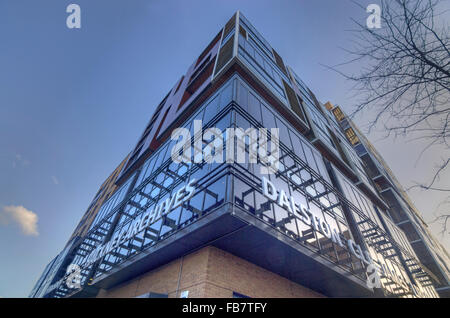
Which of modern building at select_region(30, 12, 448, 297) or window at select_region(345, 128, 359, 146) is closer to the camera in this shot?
modern building at select_region(30, 12, 448, 297)

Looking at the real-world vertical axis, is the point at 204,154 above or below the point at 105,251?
above

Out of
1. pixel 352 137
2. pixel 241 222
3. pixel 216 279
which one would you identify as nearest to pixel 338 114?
pixel 352 137

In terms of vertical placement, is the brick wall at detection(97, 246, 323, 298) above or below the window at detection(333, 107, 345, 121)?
below

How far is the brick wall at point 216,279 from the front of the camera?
6895mm

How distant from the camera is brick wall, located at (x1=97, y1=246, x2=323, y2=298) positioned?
271 inches

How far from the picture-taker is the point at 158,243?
864 centimetres

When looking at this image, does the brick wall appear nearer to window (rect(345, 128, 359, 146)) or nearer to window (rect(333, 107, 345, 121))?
window (rect(345, 128, 359, 146))

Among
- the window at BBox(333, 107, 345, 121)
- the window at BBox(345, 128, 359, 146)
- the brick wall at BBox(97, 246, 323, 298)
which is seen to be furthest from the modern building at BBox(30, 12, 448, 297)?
the window at BBox(333, 107, 345, 121)

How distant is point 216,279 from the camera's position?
701 cm
